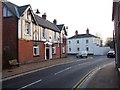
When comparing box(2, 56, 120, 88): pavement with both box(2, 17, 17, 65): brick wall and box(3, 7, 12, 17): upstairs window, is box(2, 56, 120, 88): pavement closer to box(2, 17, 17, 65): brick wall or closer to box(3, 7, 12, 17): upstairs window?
box(2, 17, 17, 65): brick wall

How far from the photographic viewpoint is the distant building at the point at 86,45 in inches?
3083

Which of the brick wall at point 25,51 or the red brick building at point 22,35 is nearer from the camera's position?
the red brick building at point 22,35

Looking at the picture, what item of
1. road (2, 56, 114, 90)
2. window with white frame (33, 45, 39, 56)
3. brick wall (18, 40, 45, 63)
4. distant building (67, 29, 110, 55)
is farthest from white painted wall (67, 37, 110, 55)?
road (2, 56, 114, 90)

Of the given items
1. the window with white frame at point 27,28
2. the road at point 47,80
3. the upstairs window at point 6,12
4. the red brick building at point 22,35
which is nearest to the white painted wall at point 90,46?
the red brick building at point 22,35

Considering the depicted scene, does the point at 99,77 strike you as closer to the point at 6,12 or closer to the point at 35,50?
the point at 6,12

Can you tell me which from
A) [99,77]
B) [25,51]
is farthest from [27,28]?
[99,77]

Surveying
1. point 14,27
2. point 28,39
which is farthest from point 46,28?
point 14,27

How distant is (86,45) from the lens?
3209 inches

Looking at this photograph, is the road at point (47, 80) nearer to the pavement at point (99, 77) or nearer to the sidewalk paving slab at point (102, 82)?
the sidewalk paving slab at point (102, 82)

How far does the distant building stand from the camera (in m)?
78.3

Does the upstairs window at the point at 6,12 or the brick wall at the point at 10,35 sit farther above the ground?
the upstairs window at the point at 6,12

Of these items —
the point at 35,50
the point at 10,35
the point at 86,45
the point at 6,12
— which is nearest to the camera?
the point at 10,35

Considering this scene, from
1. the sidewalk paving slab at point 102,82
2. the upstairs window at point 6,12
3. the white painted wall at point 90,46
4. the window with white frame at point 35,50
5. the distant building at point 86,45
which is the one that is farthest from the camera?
the distant building at point 86,45

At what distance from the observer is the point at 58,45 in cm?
4991
